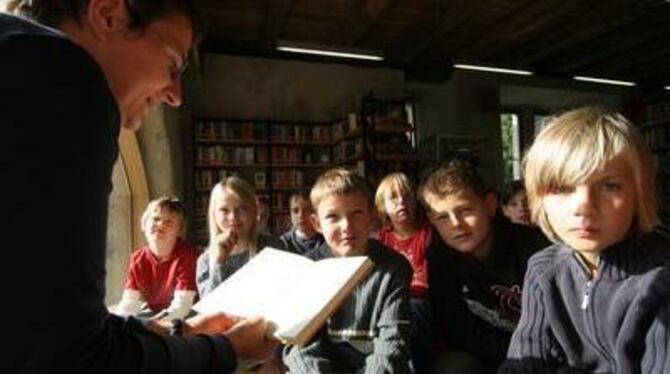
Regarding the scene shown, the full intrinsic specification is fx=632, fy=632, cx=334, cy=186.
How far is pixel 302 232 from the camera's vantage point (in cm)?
398

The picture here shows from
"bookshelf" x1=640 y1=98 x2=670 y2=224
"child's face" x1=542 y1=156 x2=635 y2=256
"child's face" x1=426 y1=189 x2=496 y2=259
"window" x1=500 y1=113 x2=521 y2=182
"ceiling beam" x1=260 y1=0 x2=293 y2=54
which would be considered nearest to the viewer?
"child's face" x1=542 y1=156 x2=635 y2=256

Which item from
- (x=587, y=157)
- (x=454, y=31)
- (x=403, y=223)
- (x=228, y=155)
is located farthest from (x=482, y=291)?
(x=454, y=31)

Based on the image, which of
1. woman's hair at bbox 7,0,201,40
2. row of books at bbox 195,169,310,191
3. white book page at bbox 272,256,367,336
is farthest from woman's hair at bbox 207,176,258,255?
row of books at bbox 195,169,310,191

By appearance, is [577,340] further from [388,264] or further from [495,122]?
[495,122]

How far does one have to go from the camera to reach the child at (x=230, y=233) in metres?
2.89

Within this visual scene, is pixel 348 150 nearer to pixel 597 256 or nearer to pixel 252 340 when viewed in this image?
pixel 597 256

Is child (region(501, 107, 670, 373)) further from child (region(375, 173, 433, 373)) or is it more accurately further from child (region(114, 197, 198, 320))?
child (region(114, 197, 198, 320))

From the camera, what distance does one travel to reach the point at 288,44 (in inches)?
336

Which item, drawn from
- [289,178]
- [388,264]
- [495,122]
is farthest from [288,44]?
[388,264]

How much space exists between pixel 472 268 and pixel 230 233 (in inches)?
55.9

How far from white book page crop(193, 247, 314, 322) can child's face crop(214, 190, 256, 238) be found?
154 centimetres

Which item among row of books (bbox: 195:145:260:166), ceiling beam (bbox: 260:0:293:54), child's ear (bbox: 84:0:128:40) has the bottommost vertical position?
child's ear (bbox: 84:0:128:40)

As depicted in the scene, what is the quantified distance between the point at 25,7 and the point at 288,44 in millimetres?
7902

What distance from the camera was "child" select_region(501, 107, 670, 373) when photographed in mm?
1150
